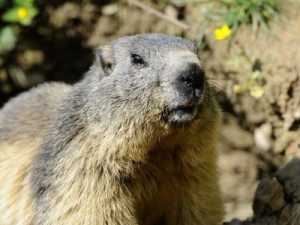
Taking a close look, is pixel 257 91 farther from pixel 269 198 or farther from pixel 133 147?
pixel 133 147

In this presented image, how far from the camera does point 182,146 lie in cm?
473

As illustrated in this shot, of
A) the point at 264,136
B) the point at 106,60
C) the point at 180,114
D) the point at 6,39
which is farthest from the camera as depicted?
the point at 6,39

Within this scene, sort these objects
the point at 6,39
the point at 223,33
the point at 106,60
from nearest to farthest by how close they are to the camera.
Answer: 1. the point at 106,60
2. the point at 223,33
3. the point at 6,39

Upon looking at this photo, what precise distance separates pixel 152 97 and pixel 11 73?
167 inches

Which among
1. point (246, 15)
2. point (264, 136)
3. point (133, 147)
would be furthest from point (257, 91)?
point (133, 147)

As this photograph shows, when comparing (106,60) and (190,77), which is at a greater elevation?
(190,77)

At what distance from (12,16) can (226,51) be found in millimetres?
2556

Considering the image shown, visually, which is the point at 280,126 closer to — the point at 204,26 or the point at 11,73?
the point at 204,26

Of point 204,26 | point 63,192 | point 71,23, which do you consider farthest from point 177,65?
point 71,23

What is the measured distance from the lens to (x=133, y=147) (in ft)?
14.9

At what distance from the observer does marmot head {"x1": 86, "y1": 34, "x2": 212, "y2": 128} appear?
13.8ft

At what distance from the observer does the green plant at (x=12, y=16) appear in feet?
23.9

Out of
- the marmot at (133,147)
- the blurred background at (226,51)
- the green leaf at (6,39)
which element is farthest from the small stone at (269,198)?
the green leaf at (6,39)

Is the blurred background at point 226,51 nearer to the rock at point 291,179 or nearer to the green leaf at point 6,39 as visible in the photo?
the green leaf at point 6,39
